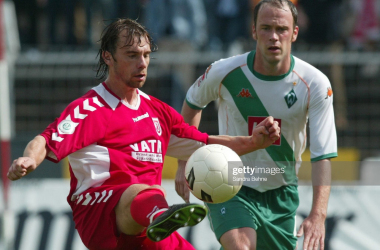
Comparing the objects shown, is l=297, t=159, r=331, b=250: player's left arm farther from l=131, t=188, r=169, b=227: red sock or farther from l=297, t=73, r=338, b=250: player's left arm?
l=131, t=188, r=169, b=227: red sock

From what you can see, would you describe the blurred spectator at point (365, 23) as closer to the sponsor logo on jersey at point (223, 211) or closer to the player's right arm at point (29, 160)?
the sponsor logo on jersey at point (223, 211)

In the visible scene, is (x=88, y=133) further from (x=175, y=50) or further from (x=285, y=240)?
(x=175, y=50)

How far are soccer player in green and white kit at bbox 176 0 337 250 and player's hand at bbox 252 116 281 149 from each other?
0.61 metres

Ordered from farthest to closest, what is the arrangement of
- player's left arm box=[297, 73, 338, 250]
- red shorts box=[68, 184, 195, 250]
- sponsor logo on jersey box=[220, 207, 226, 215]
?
sponsor logo on jersey box=[220, 207, 226, 215] < player's left arm box=[297, 73, 338, 250] < red shorts box=[68, 184, 195, 250]

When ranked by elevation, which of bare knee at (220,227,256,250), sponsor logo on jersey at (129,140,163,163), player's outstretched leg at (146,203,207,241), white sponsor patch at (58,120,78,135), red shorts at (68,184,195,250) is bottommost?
bare knee at (220,227,256,250)

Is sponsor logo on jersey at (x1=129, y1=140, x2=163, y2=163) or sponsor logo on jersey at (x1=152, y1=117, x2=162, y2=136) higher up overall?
sponsor logo on jersey at (x1=152, y1=117, x2=162, y2=136)

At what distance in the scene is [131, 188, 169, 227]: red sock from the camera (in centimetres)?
420

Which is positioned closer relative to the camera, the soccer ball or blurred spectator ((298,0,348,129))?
the soccer ball

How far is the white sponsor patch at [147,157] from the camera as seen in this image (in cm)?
465

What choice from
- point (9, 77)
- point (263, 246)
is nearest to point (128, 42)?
point (263, 246)

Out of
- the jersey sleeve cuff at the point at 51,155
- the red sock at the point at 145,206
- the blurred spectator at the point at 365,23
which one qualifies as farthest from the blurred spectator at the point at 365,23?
the jersey sleeve cuff at the point at 51,155

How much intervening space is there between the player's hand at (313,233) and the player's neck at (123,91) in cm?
166

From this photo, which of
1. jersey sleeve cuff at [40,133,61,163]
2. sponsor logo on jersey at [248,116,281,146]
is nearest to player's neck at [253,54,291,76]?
sponsor logo on jersey at [248,116,281,146]

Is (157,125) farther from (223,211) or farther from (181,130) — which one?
(223,211)
